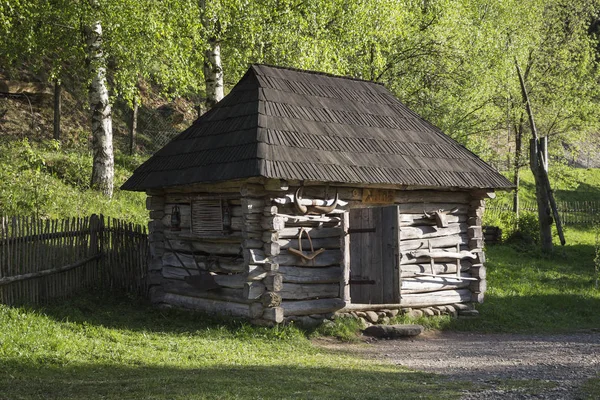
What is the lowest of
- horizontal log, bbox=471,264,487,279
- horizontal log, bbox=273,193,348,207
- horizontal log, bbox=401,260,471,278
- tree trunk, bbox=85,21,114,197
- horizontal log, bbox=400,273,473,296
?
horizontal log, bbox=400,273,473,296

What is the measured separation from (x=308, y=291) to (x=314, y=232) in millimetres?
1016

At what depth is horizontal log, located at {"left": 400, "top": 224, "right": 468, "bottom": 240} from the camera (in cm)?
1331

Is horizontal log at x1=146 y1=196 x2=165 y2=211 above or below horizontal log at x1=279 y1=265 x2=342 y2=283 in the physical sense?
above

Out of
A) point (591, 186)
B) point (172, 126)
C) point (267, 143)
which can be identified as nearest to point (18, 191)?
point (267, 143)

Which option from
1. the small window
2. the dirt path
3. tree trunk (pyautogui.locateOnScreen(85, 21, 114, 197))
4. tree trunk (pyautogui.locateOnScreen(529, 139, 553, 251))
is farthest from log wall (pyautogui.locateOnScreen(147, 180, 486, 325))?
tree trunk (pyautogui.locateOnScreen(529, 139, 553, 251))

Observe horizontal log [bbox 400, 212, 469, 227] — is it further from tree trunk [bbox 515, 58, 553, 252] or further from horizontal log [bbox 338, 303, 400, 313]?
tree trunk [bbox 515, 58, 553, 252]

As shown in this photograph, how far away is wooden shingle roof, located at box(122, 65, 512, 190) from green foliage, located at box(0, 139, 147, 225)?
2.87 meters

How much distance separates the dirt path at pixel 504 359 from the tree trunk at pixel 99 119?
8891 millimetres

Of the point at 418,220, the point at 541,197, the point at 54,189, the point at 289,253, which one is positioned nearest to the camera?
the point at 289,253

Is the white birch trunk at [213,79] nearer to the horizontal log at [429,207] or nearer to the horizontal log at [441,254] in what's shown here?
the horizontal log at [429,207]

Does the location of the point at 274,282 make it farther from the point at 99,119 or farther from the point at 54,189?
the point at 99,119

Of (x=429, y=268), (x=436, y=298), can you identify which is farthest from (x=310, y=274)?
(x=436, y=298)

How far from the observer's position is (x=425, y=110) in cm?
2188

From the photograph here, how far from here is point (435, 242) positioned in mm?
13867
